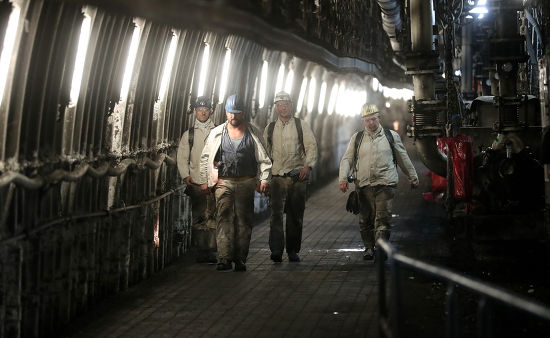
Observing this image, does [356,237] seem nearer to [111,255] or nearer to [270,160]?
[270,160]

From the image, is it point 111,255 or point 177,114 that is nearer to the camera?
point 111,255

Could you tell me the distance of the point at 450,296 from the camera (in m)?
5.34

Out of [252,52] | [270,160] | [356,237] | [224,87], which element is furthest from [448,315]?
[252,52]

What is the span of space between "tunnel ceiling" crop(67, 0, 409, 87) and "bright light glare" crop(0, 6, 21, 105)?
0.97 meters

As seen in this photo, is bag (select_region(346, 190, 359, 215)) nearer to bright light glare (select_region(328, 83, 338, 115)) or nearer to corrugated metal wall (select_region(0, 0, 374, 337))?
corrugated metal wall (select_region(0, 0, 374, 337))

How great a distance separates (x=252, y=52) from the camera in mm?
18875

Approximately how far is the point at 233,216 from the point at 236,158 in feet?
2.40

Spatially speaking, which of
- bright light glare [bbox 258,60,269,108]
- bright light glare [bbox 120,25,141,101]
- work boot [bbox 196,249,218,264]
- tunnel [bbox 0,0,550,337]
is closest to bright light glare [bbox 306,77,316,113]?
tunnel [bbox 0,0,550,337]

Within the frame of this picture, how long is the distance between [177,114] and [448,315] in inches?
369

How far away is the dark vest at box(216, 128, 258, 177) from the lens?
41.5ft

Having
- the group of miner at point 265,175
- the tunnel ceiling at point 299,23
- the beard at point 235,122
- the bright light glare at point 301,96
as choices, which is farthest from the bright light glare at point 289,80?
the beard at point 235,122

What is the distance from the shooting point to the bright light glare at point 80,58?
9.61 metres

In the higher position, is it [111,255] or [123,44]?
[123,44]

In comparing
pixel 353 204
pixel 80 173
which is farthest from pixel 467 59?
pixel 80 173
